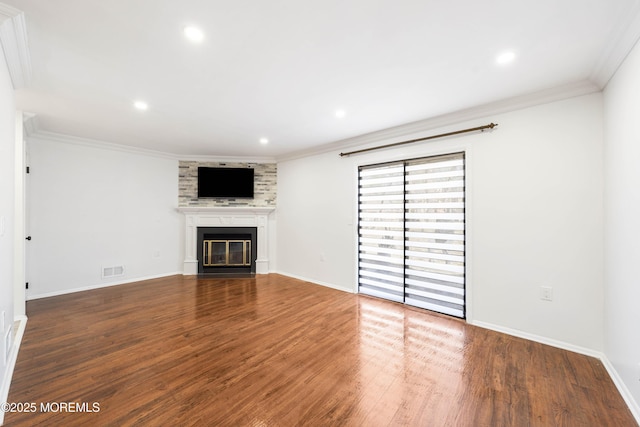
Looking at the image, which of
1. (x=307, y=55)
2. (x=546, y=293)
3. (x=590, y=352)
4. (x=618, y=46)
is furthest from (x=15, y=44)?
(x=590, y=352)

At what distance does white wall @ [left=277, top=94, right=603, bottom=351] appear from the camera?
2400mm

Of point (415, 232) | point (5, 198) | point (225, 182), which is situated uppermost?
point (225, 182)

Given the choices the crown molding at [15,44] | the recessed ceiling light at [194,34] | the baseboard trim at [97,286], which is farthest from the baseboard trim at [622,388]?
the baseboard trim at [97,286]

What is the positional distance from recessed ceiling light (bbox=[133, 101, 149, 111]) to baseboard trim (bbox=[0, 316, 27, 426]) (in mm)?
2574

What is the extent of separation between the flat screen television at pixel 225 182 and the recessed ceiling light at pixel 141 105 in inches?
96.7

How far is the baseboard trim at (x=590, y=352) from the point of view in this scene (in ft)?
5.70

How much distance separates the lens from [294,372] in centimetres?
213

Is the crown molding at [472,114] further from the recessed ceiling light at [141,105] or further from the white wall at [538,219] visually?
the recessed ceiling light at [141,105]

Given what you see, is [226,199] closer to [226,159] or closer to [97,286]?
[226,159]

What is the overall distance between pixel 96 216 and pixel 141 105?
2.76m

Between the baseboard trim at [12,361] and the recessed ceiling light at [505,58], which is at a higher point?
the recessed ceiling light at [505,58]

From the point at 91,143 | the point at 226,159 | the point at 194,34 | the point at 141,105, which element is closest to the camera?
the point at 194,34

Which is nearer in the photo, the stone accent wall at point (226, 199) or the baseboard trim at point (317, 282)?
the baseboard trim at point (317, 282)

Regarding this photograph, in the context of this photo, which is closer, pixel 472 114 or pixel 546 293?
pixel 546 293
